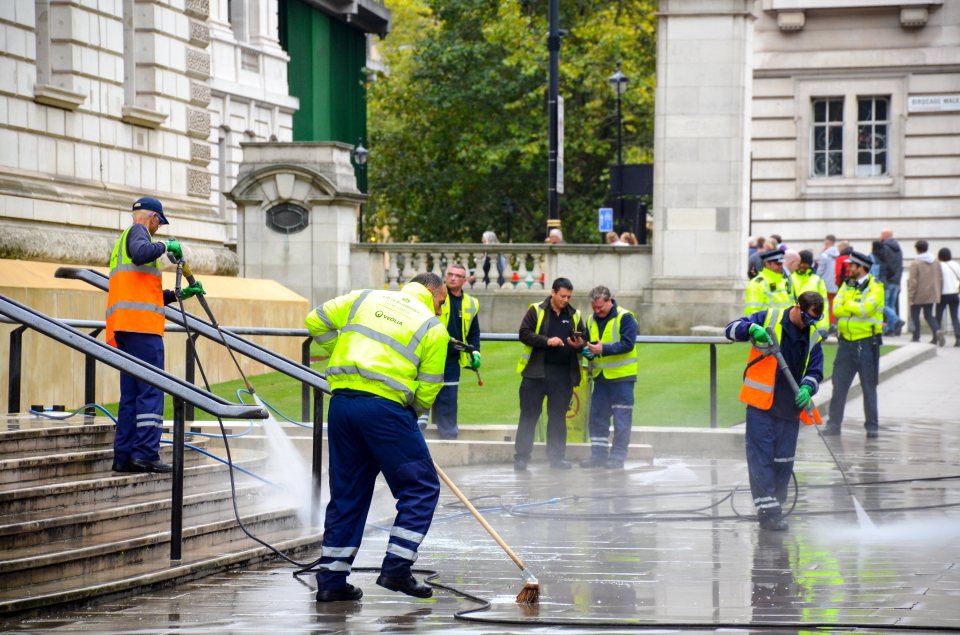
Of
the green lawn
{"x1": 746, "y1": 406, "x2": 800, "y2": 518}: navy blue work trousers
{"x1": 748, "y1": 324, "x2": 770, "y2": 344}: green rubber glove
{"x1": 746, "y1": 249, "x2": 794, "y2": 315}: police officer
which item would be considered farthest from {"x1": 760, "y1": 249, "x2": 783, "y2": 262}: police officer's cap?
{"x1": 748, "y1": 324, "x2": 770, "y2": 344}: green rubber glove

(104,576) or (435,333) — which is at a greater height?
(435,333)

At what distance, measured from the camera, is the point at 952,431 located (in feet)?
56.9

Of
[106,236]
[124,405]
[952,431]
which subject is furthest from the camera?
[106,236]

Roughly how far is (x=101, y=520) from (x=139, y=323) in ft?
6.30

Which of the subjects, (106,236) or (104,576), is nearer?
(104,576)

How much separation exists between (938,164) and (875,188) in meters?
1.43

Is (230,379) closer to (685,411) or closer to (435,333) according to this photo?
(685,411)

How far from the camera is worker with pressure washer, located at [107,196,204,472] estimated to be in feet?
34.4

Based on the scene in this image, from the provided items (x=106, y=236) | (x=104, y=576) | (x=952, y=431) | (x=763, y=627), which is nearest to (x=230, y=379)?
(x=106, y=236)

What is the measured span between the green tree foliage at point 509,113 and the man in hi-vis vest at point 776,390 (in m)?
29.7

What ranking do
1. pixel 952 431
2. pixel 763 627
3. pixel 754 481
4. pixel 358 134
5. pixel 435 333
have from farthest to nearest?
pixel 358 134 → pixel 952 431 → pixel 754 481 → pixel 435 333 → pixel 763 627

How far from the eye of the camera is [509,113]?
43.7 meters

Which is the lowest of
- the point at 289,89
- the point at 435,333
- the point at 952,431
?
the point at 952,431

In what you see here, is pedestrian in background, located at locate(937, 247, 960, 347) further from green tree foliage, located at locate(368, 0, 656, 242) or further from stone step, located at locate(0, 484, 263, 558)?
stone step, located at locate(0, 484, 263, 558)
